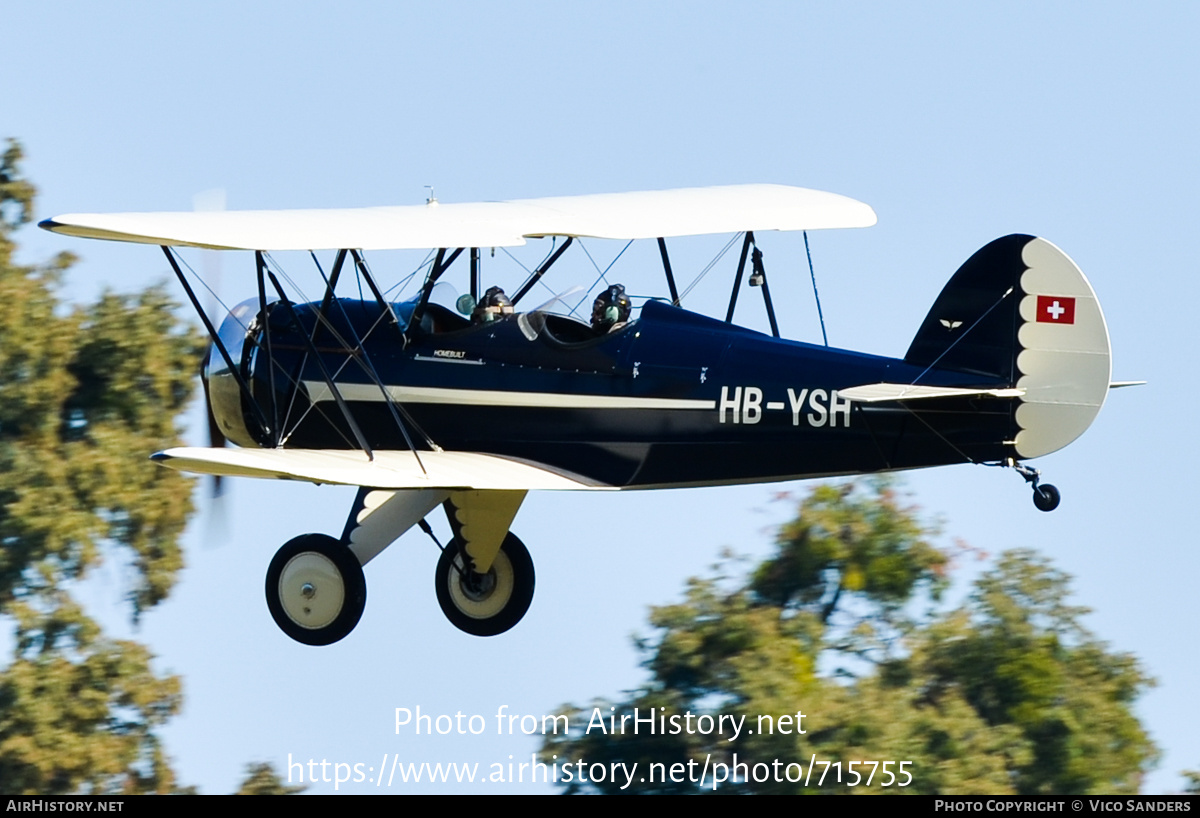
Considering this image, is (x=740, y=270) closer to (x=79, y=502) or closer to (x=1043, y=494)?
(x=1043, y=494)

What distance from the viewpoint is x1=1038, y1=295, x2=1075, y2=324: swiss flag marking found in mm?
12266

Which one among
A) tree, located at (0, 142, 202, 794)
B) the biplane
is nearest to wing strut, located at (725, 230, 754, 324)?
the biplane

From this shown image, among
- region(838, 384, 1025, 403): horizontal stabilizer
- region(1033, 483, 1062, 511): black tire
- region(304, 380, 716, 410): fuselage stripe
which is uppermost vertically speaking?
region(838, 384, 1025, 403): horizontal stabilizer

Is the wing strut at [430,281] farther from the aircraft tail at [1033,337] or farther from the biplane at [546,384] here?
the aircraft tail at [1033,337]

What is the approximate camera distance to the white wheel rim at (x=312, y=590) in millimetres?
13711

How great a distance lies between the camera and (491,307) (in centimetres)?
1395

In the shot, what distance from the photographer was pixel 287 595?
45.3 ft

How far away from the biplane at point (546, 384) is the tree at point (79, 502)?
21.5 ft

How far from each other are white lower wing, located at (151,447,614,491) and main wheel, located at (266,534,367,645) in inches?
27.3

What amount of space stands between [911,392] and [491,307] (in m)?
3.12

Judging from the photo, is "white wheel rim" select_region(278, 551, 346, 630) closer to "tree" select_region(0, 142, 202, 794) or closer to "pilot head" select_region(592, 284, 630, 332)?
"pilot head" select_region(592, 284, 630, 332)

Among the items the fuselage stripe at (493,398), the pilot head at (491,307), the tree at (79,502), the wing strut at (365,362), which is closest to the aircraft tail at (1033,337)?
the fuselage stripe at (493,398)

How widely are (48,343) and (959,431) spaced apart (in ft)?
39.7
